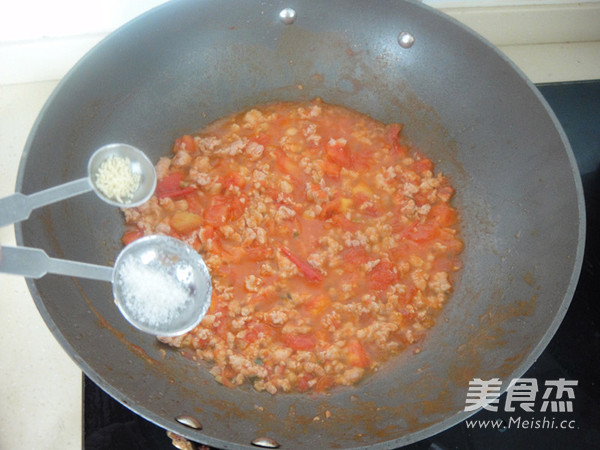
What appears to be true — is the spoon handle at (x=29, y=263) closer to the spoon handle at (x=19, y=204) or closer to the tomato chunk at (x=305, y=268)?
the spoon handle at (x=19, y=204)

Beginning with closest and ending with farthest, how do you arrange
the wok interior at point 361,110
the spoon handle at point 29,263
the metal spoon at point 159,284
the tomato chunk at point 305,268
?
the spoon handle at point 29,263 < the metal spoon at point 159,284 < the wok interior at point 361,110 < the tomato chunk at point 305,268

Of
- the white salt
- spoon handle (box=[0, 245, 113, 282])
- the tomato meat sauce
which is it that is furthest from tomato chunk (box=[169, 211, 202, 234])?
spoon handle (box=[0, 245, 113, 282])

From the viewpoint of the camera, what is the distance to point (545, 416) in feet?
5.60

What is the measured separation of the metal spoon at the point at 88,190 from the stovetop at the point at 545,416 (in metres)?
0.55

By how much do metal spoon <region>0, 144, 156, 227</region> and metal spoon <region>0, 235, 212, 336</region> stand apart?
0.15 meters

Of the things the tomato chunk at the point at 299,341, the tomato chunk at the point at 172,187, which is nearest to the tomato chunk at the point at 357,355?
the tomato chunk at the point at 299,341

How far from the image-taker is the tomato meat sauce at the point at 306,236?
1813mm

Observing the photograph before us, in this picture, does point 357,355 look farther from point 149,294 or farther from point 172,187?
point 172,187

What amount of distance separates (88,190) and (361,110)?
44.9 inches

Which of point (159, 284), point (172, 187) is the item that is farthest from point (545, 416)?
point (172, 187)

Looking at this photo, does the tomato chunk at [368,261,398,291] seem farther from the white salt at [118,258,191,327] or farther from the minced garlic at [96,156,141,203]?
the minced garlic at [96,156,141,203]

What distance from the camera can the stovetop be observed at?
164cm

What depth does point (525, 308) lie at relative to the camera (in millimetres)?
1751

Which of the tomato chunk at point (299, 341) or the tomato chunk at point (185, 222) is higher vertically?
the tomato chunk at point (185, 222)
